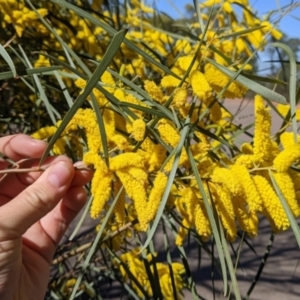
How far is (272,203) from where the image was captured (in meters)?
0.36

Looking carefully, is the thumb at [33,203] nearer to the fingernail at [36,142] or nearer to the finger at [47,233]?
the fingernail at [36,142]

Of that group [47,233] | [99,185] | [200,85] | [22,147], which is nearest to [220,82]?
[200,85]

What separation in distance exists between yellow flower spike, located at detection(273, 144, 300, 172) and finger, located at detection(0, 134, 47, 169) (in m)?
0.26

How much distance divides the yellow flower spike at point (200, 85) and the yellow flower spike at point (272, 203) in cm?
8

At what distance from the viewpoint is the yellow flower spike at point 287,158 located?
0.36 m

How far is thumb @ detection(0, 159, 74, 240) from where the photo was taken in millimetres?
456

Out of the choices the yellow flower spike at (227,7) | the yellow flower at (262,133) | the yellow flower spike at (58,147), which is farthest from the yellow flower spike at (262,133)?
the yellow flower spike at (227,7)

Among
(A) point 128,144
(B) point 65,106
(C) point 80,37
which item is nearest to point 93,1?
(C) point 80,37

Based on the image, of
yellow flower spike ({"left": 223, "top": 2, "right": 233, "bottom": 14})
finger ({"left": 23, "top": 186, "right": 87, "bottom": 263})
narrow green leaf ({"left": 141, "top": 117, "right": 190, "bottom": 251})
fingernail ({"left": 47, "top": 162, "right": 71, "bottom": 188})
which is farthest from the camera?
yellow flower spike ({"left": 223, "top": 2, "right": 233, "bottom": 14})

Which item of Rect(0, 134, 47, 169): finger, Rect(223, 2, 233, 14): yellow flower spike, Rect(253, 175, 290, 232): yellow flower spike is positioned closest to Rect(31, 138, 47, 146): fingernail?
Rect(0, 134, 47, 169): finger

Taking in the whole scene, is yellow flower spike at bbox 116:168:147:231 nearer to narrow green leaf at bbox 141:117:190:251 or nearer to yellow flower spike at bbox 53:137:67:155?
narrow green leaf at bbox 141:117:190:251

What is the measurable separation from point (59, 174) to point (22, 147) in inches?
4.7

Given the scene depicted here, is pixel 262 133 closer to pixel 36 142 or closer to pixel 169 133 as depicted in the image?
pixel 169 133

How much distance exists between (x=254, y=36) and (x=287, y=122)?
40 cm
